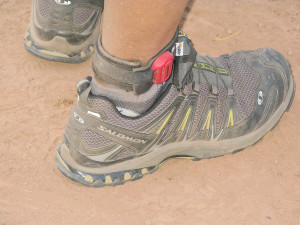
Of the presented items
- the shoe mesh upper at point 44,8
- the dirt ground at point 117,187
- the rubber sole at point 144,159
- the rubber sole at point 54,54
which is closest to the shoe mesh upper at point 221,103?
the rubber sole at point 144,159

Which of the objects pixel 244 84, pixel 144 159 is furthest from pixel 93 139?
pixel 244 84

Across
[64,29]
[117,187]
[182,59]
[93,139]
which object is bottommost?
[117,187]

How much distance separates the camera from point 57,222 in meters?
1.66

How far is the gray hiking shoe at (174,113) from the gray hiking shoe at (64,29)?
80 centimetres

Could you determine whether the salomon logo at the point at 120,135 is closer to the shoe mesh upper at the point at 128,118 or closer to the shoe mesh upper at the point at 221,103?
the shoe mesh upper at the point at 128,118

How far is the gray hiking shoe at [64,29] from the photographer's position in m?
2.28

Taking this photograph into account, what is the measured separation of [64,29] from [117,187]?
1.06 metres

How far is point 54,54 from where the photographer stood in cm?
239

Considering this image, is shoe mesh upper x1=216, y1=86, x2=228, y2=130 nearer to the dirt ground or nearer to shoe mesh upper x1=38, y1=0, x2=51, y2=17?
the dirt ground

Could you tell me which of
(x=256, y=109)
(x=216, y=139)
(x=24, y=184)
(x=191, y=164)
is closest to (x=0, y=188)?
(x=24, y=184)

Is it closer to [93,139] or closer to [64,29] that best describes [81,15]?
[64,29]

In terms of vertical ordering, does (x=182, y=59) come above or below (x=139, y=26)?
below

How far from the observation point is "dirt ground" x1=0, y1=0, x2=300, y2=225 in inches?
67.3

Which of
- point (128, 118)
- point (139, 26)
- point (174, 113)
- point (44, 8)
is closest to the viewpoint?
point (139, 26)
